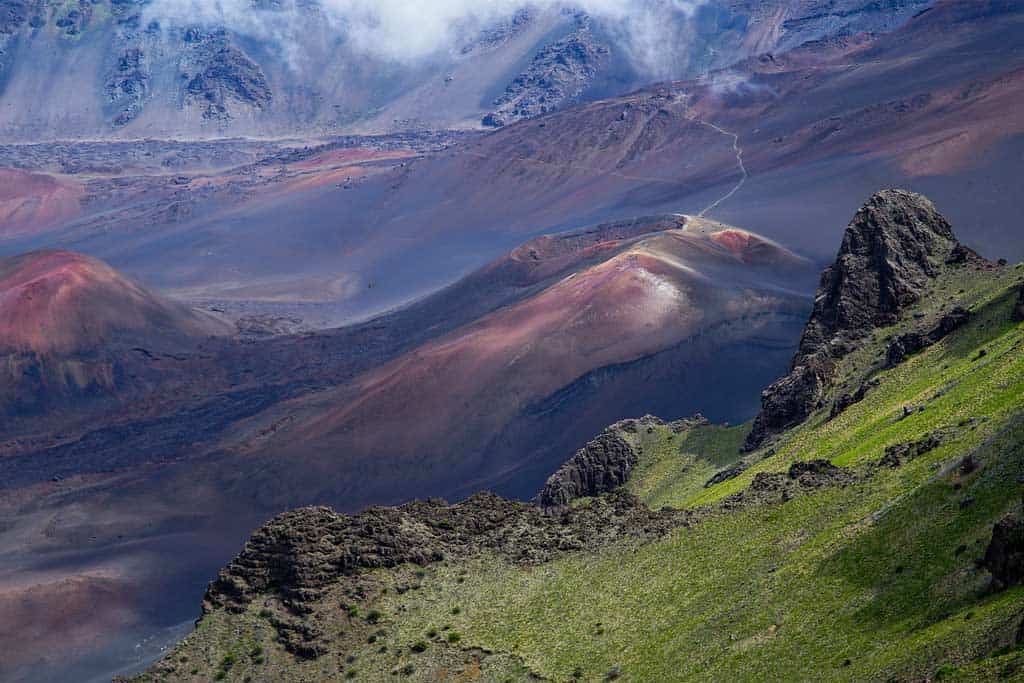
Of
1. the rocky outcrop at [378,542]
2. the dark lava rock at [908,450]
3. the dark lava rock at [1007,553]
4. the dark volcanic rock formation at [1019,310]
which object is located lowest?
the rocky outcrop at [378,542]

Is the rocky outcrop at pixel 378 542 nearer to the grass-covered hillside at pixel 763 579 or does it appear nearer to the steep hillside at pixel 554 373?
the grass-covered hillside at pixel 763 579

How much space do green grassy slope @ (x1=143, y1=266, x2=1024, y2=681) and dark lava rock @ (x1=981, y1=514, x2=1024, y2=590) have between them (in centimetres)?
44

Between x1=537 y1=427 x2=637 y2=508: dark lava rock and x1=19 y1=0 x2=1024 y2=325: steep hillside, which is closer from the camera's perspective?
x1=537 y1=427 x2=637 y2=508: dark lava rock

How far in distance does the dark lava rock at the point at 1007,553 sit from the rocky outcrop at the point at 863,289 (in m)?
23.5

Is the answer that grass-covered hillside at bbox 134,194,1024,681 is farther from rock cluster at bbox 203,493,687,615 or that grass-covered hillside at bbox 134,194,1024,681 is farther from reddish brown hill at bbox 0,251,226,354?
reddish brown hill at bbox 0,251,226,354

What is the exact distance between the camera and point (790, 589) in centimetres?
2883

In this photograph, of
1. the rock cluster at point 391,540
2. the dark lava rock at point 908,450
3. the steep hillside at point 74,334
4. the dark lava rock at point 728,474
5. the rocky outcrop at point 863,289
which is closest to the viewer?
the dark lava rock at point 908,450

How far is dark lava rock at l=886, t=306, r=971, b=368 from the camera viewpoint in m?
41.5

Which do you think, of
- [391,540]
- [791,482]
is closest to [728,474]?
[791,482]

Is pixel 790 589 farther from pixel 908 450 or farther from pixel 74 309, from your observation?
pixel 74 309

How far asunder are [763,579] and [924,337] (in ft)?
48.9

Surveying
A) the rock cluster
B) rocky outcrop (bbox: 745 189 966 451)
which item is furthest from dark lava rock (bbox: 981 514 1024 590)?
rocky outcrop (bbox: 745 189 966 451)

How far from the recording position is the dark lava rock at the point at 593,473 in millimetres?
49781

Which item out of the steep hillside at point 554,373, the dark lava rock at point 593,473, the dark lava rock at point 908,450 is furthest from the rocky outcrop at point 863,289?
the steep hillside at point 554,373
